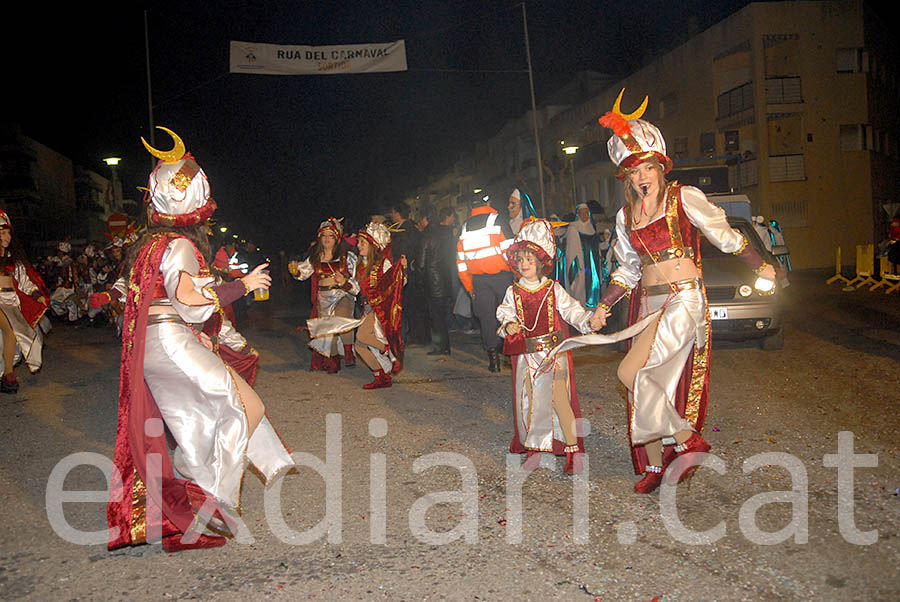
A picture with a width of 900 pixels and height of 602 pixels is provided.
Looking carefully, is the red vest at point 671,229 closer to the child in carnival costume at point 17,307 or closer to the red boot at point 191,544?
the red boot at point 191,544

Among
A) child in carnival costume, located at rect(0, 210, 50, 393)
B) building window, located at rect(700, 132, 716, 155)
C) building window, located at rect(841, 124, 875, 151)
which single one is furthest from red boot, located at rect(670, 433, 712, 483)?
building window, located at rect(841, 124, 875, 151)

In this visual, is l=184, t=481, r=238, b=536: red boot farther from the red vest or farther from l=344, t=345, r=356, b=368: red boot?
l=344, t=345, r=356, b=368: red boot

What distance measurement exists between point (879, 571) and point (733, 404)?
3.61 metres

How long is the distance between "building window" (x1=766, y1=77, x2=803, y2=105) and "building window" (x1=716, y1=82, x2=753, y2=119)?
0.90 metres

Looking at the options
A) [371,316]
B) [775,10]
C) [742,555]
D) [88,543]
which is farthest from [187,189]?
[775,10]

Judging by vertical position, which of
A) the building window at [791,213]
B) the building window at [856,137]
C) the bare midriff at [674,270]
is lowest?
the bare midriff at [674,270]

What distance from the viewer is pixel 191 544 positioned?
4.11m

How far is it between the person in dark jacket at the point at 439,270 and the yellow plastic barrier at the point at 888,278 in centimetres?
1005

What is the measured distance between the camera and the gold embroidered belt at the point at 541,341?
18.1 feet

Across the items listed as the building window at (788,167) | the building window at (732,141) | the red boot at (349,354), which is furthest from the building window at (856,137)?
the red boot at (349,354)

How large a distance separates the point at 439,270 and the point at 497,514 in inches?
284

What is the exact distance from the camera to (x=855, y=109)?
108ft

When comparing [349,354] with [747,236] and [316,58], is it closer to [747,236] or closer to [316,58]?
[747,236]

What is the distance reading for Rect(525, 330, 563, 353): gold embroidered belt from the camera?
18.1ft
